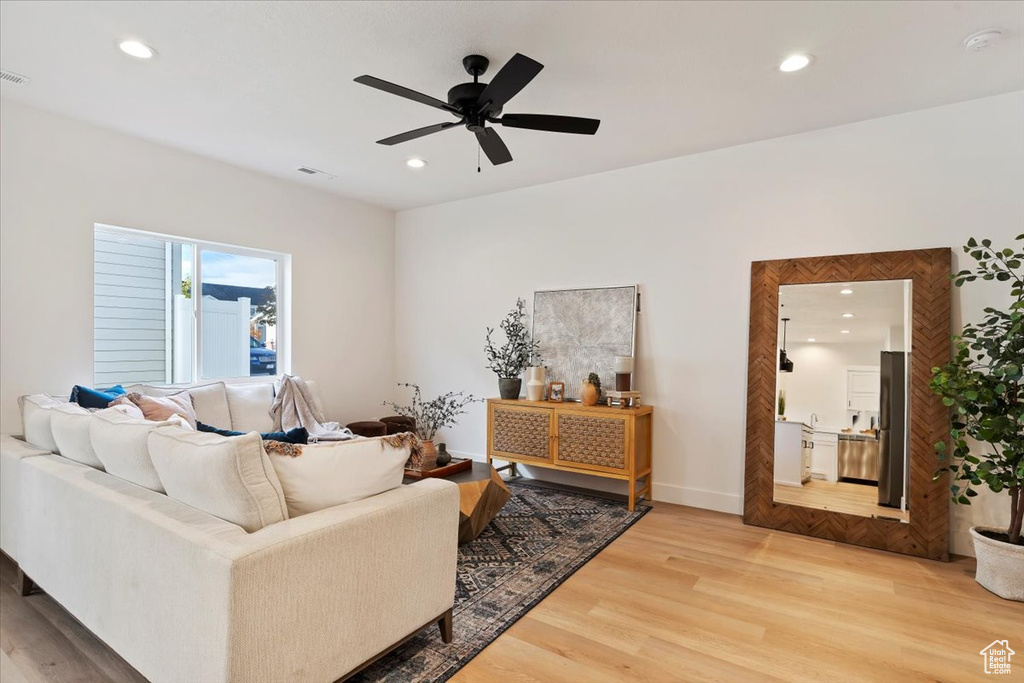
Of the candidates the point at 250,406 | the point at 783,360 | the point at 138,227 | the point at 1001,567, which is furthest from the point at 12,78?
the point at 1001,567

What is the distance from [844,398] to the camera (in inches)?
139

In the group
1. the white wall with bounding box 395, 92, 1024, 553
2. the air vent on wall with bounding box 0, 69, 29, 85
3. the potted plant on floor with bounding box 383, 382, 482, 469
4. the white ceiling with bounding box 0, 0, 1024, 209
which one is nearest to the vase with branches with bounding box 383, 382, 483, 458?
the potted plant on floor with bounding box 383, 382, 482, 469

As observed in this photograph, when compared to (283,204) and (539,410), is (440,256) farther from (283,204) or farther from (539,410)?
(539,410)

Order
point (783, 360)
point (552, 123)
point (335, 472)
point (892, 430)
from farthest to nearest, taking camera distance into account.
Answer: point (783, 360)
point (892, 430)
point (552, 123)
point (335, 472)

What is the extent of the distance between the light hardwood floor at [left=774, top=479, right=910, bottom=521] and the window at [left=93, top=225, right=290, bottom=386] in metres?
4.38

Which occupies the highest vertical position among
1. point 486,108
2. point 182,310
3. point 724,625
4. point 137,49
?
point 137,49

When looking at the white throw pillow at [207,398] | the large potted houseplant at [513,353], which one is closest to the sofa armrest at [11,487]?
the white throw pillow at [207,398]

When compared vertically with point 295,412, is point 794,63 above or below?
above

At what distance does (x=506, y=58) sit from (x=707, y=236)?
2158 mm

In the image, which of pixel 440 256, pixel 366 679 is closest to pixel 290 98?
pixel 440 256

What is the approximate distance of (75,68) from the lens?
2895 mm

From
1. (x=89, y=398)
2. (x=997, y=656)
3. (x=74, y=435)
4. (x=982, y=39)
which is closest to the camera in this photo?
(x=997, y=656)

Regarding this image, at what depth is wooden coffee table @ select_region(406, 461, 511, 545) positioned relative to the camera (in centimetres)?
314

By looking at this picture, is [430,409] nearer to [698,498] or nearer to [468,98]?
[698,498]
